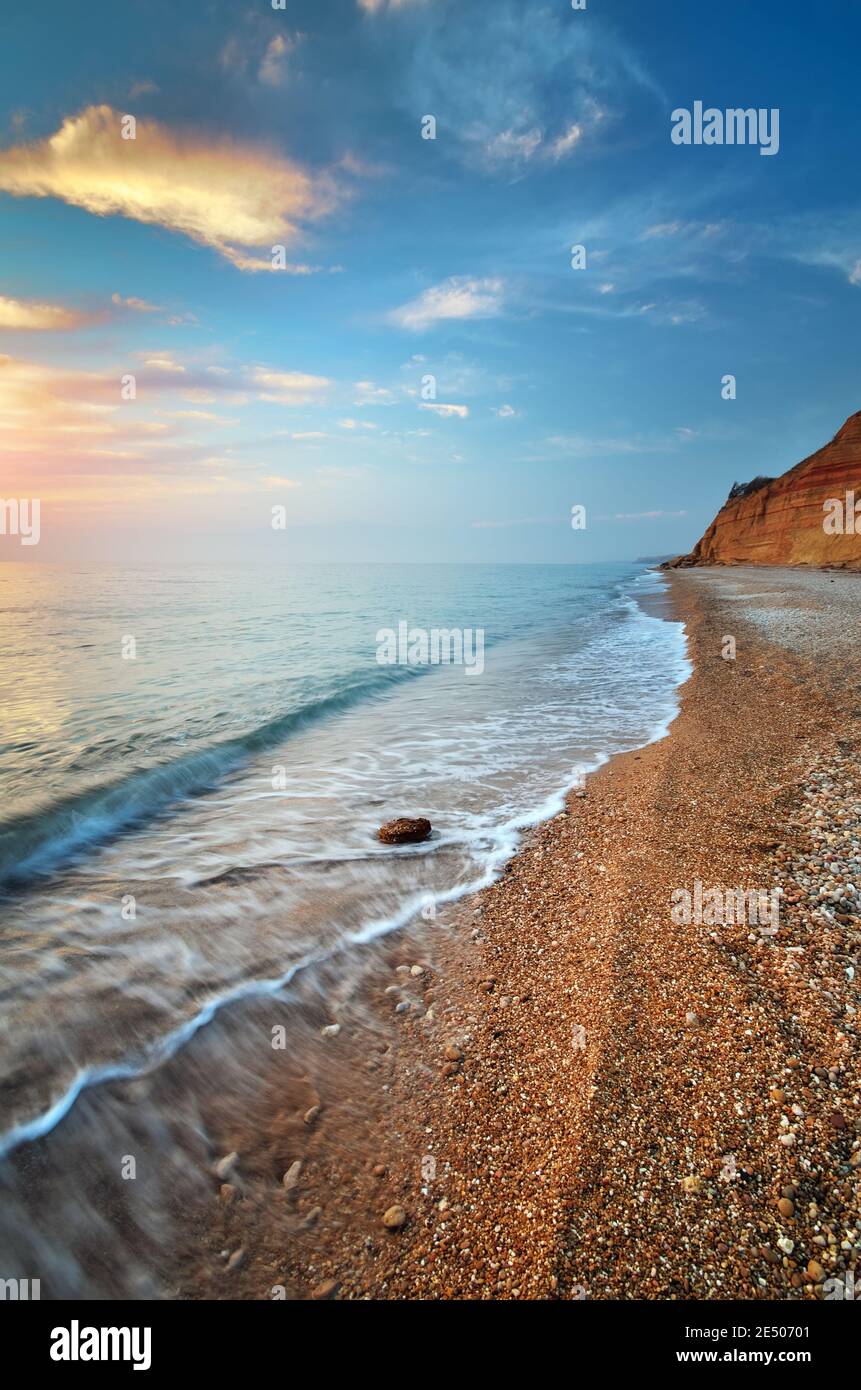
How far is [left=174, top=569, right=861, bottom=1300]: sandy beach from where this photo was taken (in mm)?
2471

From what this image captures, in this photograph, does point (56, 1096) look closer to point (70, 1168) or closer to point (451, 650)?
point (70, 1168)

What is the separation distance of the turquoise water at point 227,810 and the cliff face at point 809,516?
39.9 metres

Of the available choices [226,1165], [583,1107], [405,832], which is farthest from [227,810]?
[583,1107]

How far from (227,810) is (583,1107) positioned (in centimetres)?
672

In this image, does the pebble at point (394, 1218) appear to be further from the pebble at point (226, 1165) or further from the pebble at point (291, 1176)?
the pebble at point (226, 1165)

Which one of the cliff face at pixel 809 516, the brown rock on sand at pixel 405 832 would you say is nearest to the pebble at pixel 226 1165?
the brown rock on sand at pixel 405 832

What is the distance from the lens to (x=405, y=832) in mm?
7094

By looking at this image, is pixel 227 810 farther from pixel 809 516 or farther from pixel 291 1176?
pixel 809 516

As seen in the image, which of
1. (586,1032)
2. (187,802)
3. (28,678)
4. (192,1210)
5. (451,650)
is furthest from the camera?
(451,650)

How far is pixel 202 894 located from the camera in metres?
6.17

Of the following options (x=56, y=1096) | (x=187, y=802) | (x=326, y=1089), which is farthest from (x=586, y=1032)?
(x=187, y=802)

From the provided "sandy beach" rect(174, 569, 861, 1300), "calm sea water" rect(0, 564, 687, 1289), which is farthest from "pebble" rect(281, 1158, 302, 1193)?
"calm sea water" rect(0, 564, 687, 1289)

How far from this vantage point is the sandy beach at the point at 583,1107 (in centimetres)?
247
